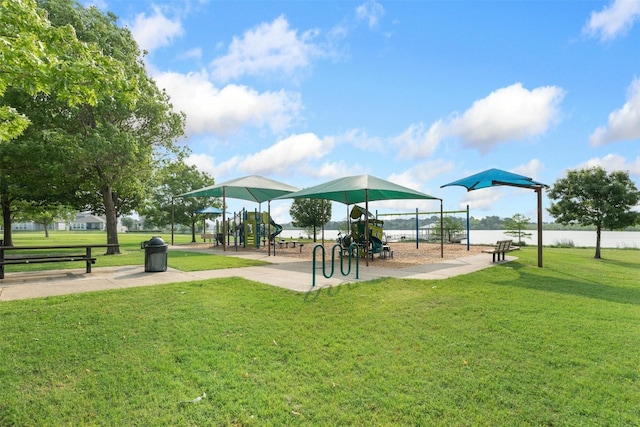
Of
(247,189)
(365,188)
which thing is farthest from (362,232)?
(247,189)

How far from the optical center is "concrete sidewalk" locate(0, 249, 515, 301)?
689 cm

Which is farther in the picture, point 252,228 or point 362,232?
point 252,228

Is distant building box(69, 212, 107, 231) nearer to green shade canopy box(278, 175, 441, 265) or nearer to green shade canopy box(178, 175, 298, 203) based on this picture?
green shade canopy box(178, 175, 298, 203)

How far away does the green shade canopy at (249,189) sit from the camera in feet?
57.8

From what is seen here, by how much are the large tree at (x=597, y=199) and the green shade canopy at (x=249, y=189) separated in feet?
50.9

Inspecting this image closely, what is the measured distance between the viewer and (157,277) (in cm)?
843

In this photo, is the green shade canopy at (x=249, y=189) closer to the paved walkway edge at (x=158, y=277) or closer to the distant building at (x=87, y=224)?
the paved walkway edge at (x=158, y=277)

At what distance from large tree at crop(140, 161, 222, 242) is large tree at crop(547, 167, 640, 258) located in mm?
24761

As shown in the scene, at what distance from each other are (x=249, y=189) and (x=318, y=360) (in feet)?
54.0

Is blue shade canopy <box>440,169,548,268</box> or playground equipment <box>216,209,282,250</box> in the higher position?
blue shade canopy <box>440,169,548,268</box>

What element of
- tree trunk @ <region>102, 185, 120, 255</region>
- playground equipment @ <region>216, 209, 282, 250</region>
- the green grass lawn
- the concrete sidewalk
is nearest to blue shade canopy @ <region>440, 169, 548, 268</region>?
the concrete sidewalk

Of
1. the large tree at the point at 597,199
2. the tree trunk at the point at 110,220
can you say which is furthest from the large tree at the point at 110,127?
the large tree at the point at 597,199

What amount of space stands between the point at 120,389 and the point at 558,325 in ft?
17.8

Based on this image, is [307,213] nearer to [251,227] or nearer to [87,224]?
[251,227]
